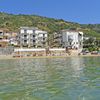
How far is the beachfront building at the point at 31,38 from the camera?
11696cm

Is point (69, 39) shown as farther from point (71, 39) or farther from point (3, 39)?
point (3, 39)

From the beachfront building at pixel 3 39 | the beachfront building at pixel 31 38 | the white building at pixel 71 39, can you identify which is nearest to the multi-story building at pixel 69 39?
the white building at pixel 71 39

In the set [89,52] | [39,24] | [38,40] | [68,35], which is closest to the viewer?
[89,52]

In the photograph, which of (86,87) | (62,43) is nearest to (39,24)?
(62,43)

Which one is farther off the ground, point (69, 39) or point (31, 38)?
point (31, 38)

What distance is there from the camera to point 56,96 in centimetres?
1675

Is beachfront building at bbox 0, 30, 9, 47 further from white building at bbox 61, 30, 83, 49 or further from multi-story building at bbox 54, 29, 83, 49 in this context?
white building at bbox 61, 30, 83, 49

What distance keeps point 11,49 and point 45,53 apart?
42.1 feet

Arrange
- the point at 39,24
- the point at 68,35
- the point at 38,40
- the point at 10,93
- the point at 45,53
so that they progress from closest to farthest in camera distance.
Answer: the point at 10,93 → the point at 45,53 → the point at 38,40 → the point at 68,35 → the point at 39,24

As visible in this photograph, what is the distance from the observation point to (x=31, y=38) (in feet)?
389

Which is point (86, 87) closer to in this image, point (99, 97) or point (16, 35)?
point (99, 97)

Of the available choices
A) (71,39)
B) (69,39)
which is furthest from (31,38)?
(71,39)

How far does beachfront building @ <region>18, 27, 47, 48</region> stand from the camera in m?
117

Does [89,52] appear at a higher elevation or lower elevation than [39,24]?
lower
